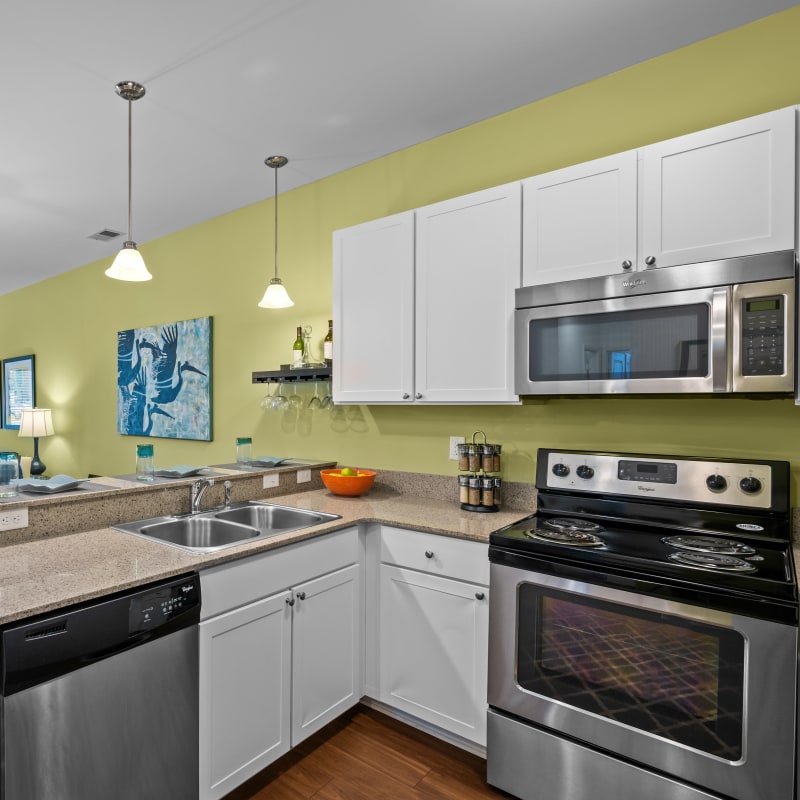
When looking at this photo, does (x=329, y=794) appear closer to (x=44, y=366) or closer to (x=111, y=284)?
(x=111, y=284)

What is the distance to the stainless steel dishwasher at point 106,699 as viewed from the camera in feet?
4.00

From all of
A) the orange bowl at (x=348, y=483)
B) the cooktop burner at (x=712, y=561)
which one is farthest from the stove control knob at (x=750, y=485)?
the orange bowl at (x=348, y=483)

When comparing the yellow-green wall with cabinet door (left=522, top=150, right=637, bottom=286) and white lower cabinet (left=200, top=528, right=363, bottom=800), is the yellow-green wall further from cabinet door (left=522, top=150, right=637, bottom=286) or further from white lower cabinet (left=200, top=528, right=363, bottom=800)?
white lower cabinet (left=200, top=528, right=363, bottom=800)

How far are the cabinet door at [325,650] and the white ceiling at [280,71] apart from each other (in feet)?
6.65

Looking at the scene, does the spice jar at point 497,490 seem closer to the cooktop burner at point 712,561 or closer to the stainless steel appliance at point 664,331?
the stainless steel appliance at point 664,331

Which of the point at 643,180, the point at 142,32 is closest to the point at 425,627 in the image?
the point at 643,180

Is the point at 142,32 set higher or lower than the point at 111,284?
higher

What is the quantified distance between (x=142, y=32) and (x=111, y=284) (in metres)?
3.11

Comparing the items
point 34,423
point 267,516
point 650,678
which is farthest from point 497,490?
point 34,423

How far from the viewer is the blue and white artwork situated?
150 inches

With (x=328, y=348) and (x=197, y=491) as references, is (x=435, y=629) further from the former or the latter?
(x=328, y=348)

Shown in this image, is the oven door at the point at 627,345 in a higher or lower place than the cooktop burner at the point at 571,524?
higher

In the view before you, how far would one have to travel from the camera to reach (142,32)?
76.0 inches

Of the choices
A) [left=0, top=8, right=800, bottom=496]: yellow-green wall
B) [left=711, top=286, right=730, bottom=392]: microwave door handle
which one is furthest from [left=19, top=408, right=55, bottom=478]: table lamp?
[left=711, top=286, right=730, bottom=392]: microwave door handle
